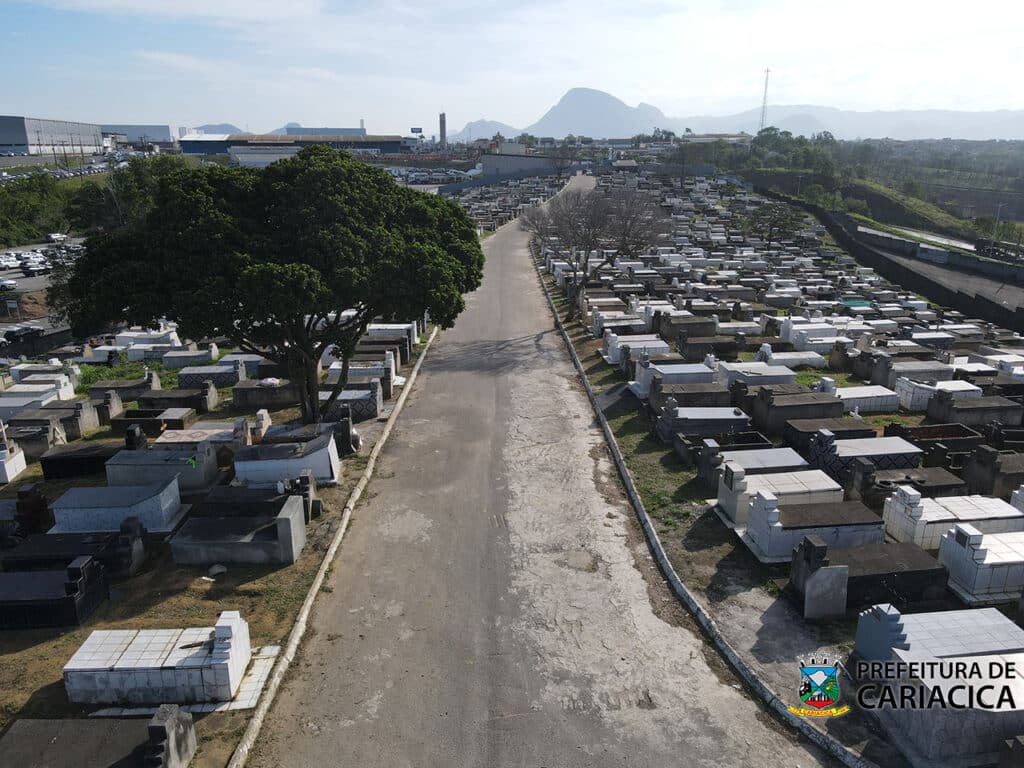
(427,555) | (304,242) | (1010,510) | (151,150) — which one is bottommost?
(427,555)

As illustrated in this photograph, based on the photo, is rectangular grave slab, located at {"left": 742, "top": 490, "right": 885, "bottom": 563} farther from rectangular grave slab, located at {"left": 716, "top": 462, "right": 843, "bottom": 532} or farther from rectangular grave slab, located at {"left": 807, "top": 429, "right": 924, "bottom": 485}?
rectangular grave slab, located at {"left": 807, "top": 429, "right": 924, "bottom": 485}

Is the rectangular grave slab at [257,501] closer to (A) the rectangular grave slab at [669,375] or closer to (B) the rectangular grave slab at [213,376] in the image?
(B) the rectangular grave slab at [213,376]

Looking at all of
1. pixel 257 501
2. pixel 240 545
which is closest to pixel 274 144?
pixel 257 501

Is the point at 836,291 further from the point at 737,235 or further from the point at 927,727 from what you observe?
the point at 927,727

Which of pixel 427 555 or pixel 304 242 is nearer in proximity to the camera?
pixel 427 555

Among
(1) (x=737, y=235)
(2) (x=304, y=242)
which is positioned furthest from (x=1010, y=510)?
(1) (x=737, y=235)

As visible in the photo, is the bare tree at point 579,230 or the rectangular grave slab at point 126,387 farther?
the bare tree at point 579,230

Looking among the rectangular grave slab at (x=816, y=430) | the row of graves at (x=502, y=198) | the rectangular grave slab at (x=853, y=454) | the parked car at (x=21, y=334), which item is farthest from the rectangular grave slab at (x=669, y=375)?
the row of graves at (x=502, y=198)

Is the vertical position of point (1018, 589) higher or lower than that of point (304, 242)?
lower
